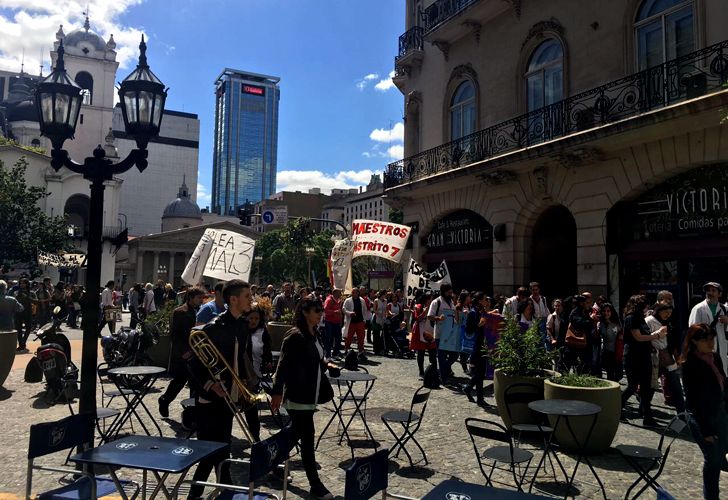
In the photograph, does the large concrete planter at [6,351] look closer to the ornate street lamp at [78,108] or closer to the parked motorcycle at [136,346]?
the parked motorcycle at [136,346]

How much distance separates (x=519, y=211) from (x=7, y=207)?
3101cm

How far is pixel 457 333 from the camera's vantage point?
10742 mm

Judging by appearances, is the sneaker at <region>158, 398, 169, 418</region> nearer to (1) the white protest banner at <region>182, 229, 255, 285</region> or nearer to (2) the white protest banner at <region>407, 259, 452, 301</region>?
(1) the white protest banner at <region>182, 229, 255, 285</region>

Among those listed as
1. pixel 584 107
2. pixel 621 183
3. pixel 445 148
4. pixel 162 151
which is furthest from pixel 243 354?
pixel 162 151

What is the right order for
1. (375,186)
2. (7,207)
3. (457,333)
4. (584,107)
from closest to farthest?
(457,333), (584,107), (7,207), (375,186)

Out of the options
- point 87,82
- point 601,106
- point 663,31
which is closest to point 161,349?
point 601,106

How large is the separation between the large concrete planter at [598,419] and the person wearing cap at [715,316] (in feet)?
10.2

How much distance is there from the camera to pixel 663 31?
1380cm

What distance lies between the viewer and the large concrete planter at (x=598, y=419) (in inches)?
259

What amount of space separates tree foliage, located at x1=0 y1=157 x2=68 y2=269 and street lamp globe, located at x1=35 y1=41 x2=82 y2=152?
31751 millimetres

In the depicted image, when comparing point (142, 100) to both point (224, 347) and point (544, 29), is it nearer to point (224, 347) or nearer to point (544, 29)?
point (224, 347)

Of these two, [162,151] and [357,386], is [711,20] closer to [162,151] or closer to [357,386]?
[357,386]

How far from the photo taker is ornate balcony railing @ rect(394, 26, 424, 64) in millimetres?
23312

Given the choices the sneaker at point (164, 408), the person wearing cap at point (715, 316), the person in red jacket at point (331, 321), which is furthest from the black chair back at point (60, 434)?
the person in red jacket at point (331, 321)
